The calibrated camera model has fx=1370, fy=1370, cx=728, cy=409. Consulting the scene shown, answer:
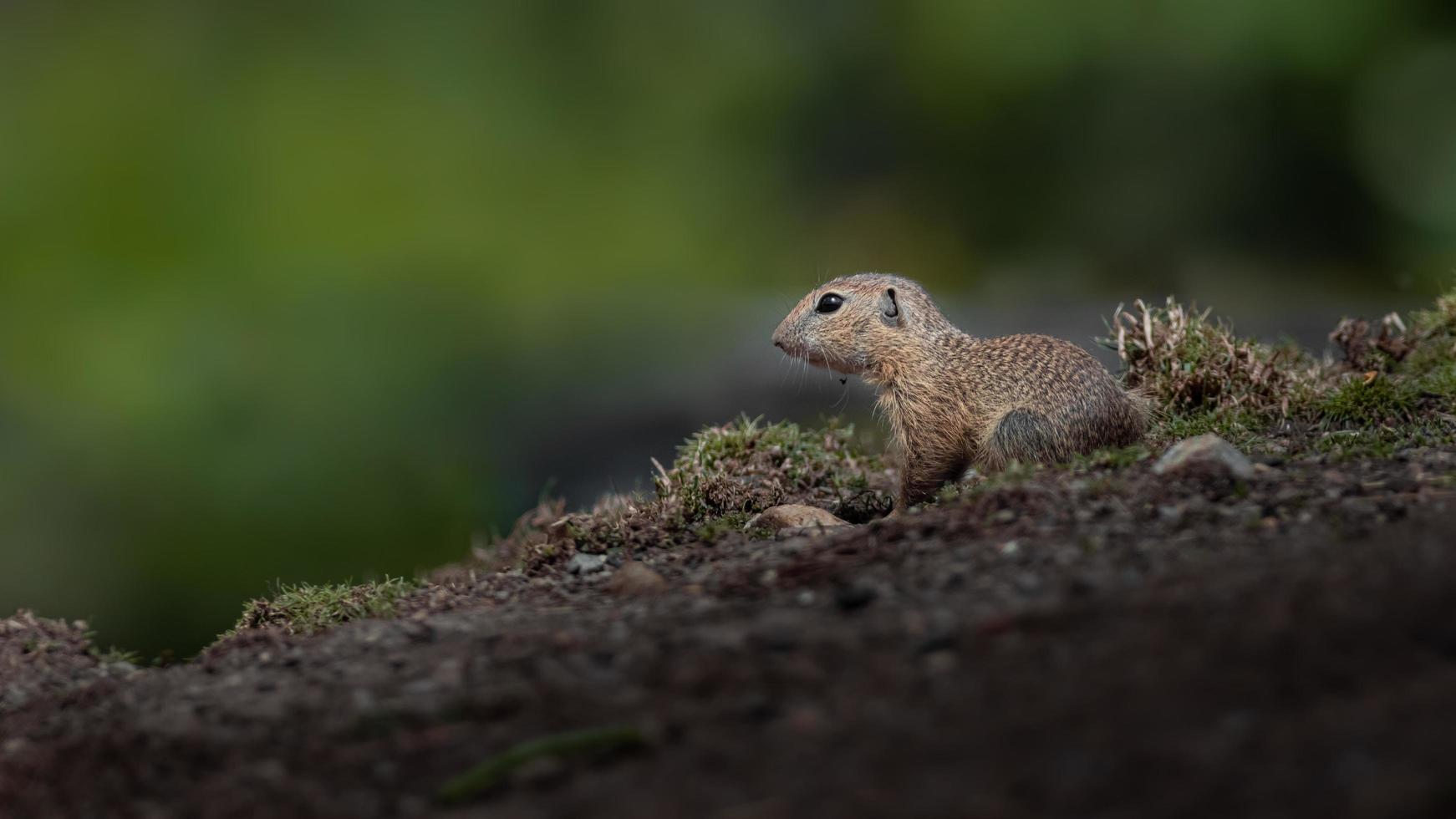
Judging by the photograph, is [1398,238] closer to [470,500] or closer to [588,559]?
[470,500]

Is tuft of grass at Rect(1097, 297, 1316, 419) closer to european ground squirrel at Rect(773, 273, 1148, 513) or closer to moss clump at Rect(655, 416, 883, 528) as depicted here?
european ground squirrel at Rect(773, 273, 1148, 513)

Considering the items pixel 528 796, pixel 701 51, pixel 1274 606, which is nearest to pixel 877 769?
pixel 528 796

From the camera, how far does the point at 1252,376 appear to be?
5676 millimetres

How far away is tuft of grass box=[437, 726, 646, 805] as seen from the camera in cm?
250

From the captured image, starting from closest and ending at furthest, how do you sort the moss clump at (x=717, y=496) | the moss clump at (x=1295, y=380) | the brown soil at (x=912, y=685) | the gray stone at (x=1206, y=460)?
the brown soil at (x=912, y=685)
the gray stone at (x=1206, y=460)
the moss clump at (x=717, y=496)
the moss clump at (x=1295, y=380)

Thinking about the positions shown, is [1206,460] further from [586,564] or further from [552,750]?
[552,750]

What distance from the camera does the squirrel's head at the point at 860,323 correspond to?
544 cm

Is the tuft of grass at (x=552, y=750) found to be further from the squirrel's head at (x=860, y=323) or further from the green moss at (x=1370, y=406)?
the green moss at (x=1370, y=406)

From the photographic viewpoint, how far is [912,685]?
2.61 m

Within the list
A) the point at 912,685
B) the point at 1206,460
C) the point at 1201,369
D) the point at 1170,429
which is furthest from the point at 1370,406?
the point at 912,685

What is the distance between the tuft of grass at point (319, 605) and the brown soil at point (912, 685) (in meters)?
0.36

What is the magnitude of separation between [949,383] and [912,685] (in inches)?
106

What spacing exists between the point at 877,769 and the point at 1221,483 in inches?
81.6

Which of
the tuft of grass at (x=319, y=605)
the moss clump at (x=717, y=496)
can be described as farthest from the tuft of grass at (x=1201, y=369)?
the tuft of grass at (x=319, y=605)
